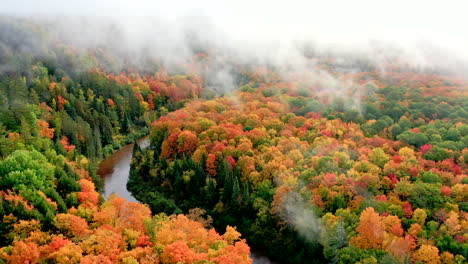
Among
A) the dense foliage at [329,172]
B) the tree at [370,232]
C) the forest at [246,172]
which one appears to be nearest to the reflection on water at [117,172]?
the forest at [246,172]

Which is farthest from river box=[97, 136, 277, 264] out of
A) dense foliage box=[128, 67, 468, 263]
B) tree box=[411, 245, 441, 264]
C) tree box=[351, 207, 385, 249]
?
tree box=[411, 245, 441, 264]

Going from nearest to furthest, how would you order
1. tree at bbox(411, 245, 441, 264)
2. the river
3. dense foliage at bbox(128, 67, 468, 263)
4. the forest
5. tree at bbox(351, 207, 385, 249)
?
tree at bbox(411, 245, 441, 264) < the forest < tree at bbox(351, 207, 385, 249) < dense foliage at bbox(128, 67, 468, 263) < the river

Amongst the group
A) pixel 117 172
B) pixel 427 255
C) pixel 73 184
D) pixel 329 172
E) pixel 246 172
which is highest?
pixel 329 172

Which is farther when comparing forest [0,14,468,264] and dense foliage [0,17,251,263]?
forest [0,14,468,264]

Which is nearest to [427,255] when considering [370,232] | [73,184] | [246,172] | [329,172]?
[370,232]

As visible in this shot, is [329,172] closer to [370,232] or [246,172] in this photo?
[246,172]

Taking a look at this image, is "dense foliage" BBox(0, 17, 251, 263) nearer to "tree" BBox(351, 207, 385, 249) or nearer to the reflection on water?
the reflection on water

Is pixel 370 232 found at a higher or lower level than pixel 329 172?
lower

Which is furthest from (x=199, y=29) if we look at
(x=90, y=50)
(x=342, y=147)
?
(x=342, y=147)

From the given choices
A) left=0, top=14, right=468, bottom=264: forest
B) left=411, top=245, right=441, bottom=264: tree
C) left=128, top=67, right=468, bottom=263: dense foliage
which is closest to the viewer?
left=411, top=245, right=441, bottom=264: tree
